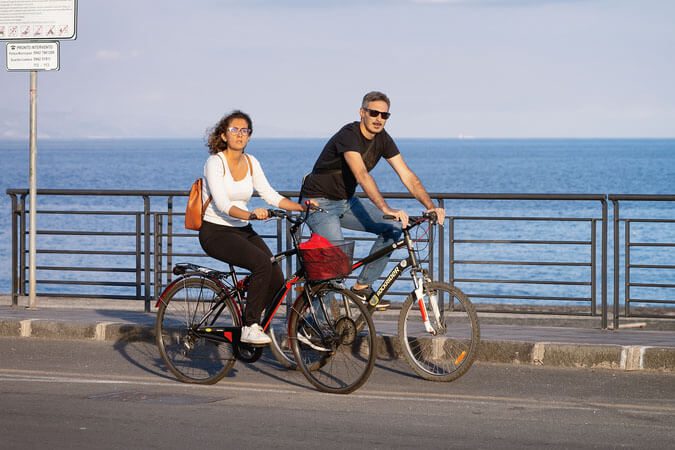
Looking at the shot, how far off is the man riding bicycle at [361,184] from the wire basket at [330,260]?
55 cm

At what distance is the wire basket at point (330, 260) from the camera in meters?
8.70

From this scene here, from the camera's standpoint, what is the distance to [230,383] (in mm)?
9180

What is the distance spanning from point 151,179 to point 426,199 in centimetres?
9405

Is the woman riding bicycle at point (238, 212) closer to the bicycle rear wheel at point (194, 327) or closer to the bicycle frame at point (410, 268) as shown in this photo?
the bicycle rear wheel at point (194, 327)

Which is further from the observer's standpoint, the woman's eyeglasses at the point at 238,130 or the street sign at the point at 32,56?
the street sign at the point at 32,56

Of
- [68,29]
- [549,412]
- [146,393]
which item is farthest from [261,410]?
[68,29]

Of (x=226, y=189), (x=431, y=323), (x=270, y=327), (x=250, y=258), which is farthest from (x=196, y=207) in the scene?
(x=431, y=323)

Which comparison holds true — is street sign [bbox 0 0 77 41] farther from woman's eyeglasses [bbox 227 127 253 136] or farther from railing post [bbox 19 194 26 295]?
woman's eyeglasses [bbox 227 127 253 136]

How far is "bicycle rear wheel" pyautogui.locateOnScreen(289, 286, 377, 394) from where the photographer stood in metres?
8.81

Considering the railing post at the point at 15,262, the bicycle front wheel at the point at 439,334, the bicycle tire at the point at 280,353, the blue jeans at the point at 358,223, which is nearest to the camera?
the bicycle front wheel at the point at 439,334

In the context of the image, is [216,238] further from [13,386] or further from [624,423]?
[624,423]

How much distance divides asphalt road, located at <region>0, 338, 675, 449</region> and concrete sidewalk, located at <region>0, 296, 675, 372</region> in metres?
0.19

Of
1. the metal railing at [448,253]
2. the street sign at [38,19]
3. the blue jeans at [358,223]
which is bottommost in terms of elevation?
the metal railing at [448,253]

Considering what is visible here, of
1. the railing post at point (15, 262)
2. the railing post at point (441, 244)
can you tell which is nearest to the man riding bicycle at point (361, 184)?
the railing post at point (441, 244)
